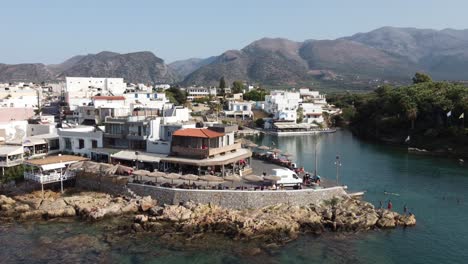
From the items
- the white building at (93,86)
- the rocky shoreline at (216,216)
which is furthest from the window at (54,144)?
the white building at (93,86)

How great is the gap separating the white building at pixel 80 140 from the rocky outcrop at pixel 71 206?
31.0 feet

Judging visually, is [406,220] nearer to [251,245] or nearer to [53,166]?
[251,245]

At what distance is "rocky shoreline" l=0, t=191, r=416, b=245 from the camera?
27.9m

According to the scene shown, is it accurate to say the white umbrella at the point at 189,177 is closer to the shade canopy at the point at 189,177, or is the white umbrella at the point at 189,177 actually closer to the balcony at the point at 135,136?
the shade canopy at the point at 189,177

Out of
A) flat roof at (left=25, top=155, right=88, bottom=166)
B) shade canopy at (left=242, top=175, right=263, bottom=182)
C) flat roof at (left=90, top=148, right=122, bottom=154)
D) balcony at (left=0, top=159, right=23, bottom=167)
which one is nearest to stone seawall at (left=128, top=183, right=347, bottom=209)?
shade canopy at (left=242, top=175, right=263, bottom=182)

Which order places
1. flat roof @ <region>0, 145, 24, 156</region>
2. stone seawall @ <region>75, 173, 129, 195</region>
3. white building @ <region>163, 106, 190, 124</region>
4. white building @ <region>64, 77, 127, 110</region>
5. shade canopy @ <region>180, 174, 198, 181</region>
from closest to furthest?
1. shade canopy @ <region>180, 174, 198, 181</region>
2. stone seawall @ <region>75, 173, 129, 195</region>
3. flat roof @ <region>0, 145, 24, 156</region>
4. white building @ <region>163, 106, 190, 124</region>
5. white building @ <region>64, 77, 127, 110</region>

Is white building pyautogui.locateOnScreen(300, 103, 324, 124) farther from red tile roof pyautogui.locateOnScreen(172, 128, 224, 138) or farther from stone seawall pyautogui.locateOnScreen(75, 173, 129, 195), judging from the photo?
stone seawall pyautogui.locateOnScreen(75, 173, 129, 195)

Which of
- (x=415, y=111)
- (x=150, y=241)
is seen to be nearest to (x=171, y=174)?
(x=150, y=241)

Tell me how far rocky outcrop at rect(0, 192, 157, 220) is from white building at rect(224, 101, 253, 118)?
74.0m

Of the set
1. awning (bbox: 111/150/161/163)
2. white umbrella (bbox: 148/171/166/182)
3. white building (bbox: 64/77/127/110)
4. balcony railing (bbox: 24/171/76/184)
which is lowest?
balcony railing (bbox: 24/171/76/184)

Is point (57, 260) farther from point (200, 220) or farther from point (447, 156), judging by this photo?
point (447, 156)

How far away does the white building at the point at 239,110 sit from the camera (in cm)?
10656

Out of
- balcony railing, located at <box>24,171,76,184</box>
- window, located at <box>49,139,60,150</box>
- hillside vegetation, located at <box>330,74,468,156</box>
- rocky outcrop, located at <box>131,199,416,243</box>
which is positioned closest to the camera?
rocky outcrop, located at <box>131,199,416,243</box>

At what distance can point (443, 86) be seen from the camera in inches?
3054
